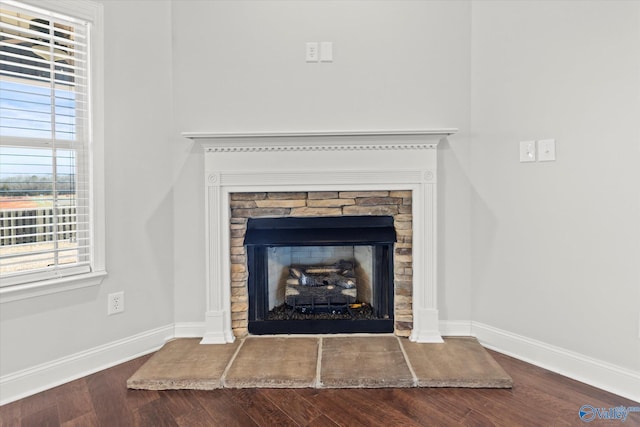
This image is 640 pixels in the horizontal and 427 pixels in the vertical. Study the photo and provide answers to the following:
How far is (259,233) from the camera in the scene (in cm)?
237

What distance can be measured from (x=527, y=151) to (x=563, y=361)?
1.26 meters

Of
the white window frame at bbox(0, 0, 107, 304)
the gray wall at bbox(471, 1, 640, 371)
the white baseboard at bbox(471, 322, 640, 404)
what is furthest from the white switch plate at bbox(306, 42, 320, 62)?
the white baseboard at bbox(471, 322, 640, 404)

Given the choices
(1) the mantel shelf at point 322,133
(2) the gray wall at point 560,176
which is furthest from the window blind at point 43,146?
(2) the gray wall at point 560,176

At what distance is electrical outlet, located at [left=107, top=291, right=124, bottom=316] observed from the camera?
215 cm

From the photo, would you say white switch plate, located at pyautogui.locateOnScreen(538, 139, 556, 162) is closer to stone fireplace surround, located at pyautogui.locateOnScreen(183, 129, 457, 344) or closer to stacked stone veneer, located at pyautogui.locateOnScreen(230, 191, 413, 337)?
stone fireplace surround, located at pyautogui.locateOnScreen(183, 129, 457, 344)

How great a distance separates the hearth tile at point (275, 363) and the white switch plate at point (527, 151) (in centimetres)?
178

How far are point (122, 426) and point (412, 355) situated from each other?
157cm

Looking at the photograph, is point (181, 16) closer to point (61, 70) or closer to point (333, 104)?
point (61, 70)

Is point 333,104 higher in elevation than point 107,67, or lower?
lower

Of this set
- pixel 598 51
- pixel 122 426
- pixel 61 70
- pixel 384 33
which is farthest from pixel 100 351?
pixel 598 51

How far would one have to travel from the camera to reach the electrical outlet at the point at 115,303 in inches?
84.5

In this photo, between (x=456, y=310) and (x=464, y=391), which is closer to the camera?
(x=464, y=391)

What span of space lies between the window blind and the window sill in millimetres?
38

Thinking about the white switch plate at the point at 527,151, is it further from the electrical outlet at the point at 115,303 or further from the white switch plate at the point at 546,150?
the electrical outlet at the point at 115,303
